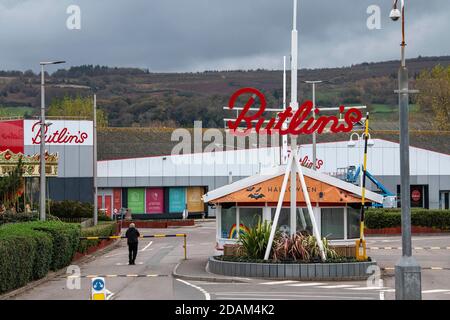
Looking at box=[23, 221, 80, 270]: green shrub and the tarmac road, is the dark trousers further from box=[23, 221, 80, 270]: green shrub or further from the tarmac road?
box=[23, 221, 80, 270]: green shrub

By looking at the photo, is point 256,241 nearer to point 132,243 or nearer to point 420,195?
point 132,243

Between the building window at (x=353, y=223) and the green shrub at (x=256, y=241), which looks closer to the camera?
the green shrub at (x=256, y=241)

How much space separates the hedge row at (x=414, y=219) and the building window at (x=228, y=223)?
24328 mm

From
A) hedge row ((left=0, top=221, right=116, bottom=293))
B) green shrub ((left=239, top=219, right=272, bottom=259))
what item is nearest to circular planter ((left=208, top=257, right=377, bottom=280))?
green shrub ((left=239, top=219, right=272, bottom=259))

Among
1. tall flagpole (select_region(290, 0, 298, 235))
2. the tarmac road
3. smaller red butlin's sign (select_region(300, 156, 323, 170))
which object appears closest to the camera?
the tarmac road

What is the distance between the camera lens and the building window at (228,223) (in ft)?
114

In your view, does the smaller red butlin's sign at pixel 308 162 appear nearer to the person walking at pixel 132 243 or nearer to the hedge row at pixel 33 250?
the person walking at pixel 132 243

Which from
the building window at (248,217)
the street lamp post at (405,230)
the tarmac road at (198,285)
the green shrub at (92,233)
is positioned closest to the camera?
the street lamp post at (405,230)

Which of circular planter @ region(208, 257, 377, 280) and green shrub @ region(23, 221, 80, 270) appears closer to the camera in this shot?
circular planter @ region(208, 257, 377, 280)

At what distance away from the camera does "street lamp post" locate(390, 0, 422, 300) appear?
1848 centimetres

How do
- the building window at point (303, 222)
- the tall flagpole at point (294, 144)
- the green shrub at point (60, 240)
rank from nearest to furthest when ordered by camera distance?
the tall flagpole at point (294, 144) < the green shrub at point (60, 240) < the building window at point (303, 222)

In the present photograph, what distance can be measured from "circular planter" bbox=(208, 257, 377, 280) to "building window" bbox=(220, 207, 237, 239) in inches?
197

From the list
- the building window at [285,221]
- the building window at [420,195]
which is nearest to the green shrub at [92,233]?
the building window at [285,221]
